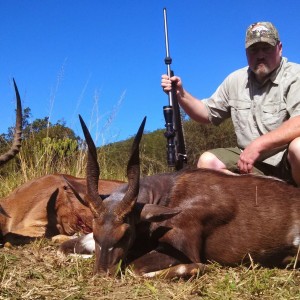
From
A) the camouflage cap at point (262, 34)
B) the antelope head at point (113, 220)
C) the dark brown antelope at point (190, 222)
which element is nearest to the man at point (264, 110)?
the camouflage cap at point (262, 34)

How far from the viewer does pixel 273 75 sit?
5.58 m

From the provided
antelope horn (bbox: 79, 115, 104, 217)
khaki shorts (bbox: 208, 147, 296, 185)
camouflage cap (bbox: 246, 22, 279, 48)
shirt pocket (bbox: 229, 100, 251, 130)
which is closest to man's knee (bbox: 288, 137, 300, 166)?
khaki shorts (bbox: 208, 147, 296, 185)

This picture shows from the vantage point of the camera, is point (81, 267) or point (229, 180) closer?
point (81, 267)

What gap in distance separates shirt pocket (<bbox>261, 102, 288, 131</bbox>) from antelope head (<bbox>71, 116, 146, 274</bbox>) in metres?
1.91

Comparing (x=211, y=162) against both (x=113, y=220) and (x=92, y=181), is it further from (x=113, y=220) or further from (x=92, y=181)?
(x=113, y=220)

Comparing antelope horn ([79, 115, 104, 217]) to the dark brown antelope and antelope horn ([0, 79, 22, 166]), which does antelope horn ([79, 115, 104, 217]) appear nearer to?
the dark brown antelope

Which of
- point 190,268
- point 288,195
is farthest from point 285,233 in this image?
point 190,268

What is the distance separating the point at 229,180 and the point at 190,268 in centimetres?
102

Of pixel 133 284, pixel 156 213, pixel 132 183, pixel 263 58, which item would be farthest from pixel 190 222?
pixel 263 58

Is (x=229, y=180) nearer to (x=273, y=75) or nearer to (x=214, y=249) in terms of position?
(x=214, y=249)

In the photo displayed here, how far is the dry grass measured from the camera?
337cm

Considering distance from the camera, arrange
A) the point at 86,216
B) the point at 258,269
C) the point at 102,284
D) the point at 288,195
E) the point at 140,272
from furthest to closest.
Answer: the point at 86,216
the point at 288,195
the point at 258,269
the point at 140,272
the point at 102,284

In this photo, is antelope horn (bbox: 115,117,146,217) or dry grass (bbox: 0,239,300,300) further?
antelope horn (bbox: 115,117,146,217)

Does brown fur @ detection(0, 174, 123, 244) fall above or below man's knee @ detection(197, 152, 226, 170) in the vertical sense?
below
